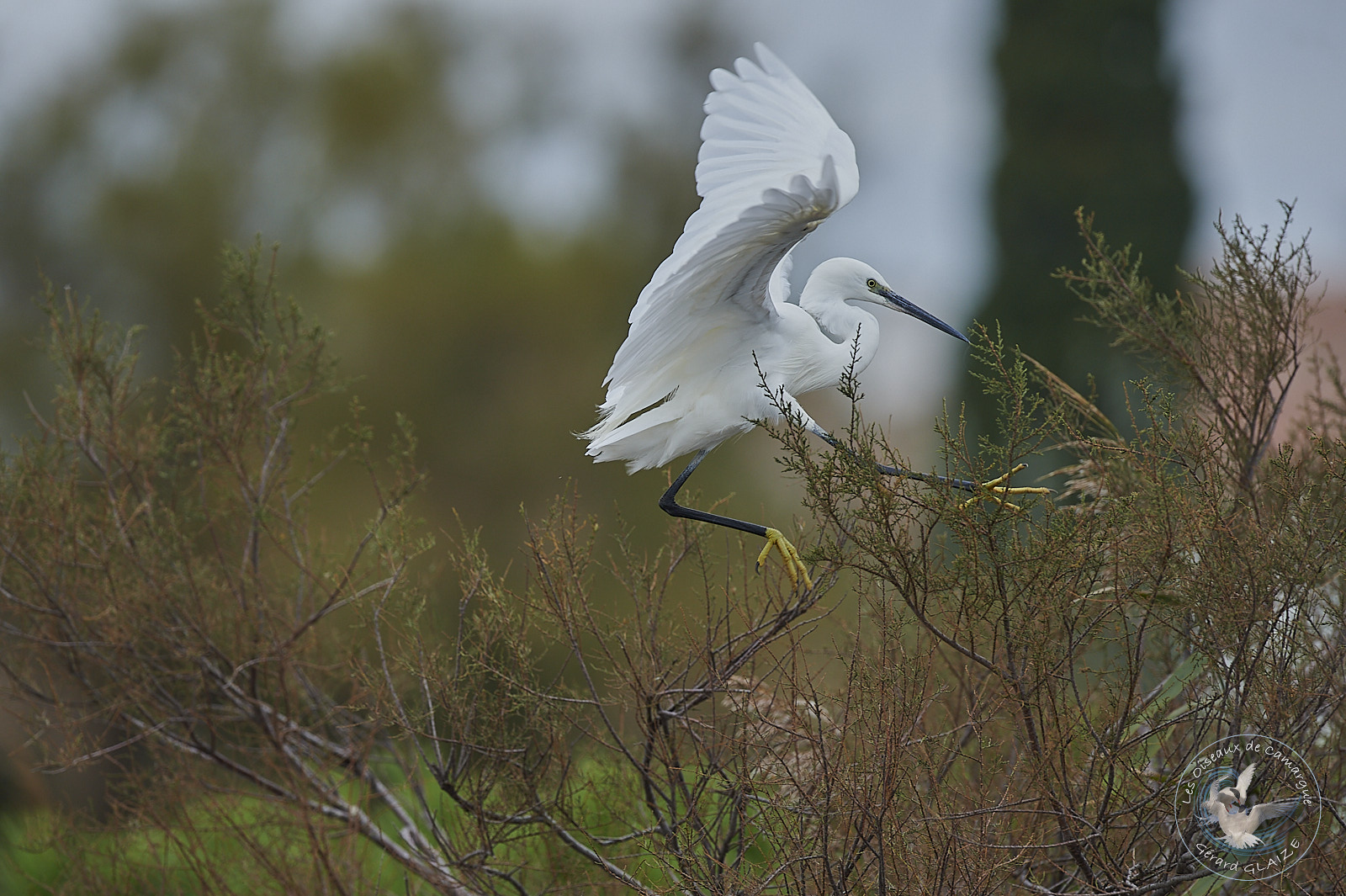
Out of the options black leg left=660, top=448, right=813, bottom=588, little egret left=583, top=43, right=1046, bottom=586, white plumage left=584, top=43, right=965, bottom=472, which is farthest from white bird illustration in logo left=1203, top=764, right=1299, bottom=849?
white plumage left=584, top=43, right=965, bottom=472

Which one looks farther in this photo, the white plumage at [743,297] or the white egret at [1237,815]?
the white plumage at [743,297]

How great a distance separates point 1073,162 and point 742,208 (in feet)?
20.2

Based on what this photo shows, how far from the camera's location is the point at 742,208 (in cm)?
218

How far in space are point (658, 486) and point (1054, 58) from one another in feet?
13.6

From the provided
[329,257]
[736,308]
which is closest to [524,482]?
[329,257]

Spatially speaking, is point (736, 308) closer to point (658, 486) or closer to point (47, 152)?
point (658, 486)

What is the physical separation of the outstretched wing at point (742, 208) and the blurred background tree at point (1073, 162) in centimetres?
500

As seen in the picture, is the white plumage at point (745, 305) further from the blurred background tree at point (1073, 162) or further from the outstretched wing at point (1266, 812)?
the blurred background tree at point (1073, 162)

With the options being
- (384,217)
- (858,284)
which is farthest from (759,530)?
(384,217)

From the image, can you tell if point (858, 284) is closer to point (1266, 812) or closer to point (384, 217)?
point (1266, 812)

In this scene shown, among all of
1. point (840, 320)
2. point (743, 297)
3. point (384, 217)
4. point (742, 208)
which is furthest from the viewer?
point (384, 217)

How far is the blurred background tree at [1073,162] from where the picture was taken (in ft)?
24.2

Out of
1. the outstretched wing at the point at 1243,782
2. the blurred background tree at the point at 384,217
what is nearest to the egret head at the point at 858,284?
the outstretched wing at the point at 1243,782

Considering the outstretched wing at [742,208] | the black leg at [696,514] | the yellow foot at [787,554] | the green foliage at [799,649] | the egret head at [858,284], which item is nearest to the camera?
the green foliage at [799,649]
